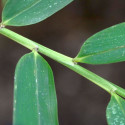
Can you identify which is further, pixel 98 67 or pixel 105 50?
pixel 98 67

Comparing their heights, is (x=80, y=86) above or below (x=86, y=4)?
below

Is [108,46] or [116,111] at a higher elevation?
[108,46]

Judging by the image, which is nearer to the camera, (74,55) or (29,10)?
(29,10)

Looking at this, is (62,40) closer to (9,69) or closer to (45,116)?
(9,69)

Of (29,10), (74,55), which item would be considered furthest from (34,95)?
(74,55)

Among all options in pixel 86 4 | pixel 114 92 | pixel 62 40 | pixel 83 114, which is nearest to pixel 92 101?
pixel 83 114

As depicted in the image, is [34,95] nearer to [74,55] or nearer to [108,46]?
[108,46]

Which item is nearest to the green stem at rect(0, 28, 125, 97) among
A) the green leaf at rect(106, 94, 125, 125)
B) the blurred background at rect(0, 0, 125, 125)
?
the green leaf at rect(106, 94, 125, 125)

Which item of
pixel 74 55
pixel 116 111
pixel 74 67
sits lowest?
pixel 116 111
